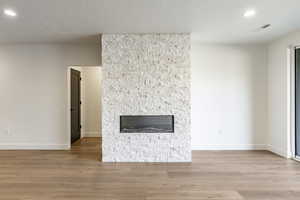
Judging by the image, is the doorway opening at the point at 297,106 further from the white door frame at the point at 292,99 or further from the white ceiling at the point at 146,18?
the white ceiling at the point at 146,18

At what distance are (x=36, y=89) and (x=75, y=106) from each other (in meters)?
1.25

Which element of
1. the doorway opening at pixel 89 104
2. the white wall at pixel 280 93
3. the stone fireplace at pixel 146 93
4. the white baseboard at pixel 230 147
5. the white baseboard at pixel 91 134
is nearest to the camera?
the stone fireplace at pixel 146 93

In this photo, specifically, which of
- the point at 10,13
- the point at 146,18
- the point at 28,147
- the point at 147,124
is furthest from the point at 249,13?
the point at 28,147

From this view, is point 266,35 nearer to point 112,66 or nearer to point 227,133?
point 227,133

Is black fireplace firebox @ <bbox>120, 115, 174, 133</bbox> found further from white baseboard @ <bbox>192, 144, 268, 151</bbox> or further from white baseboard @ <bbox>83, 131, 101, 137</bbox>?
white baseboard @ <bbox>83, 131, 101, 137</bbox>

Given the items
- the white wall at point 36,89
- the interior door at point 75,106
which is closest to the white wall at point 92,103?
the interior door at point 75,106

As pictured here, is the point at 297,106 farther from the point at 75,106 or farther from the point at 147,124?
the point at 75,106

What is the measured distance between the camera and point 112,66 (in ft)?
15.4

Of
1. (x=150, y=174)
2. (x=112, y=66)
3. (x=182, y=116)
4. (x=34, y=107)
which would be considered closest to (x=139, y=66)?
(x=112, y=66)

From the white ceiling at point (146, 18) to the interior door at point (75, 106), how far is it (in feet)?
5.42

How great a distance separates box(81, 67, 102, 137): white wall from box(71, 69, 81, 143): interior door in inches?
18.9

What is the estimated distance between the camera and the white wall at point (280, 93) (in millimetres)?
4945

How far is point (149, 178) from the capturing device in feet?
12.2

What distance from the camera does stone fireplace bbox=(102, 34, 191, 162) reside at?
469 cm
